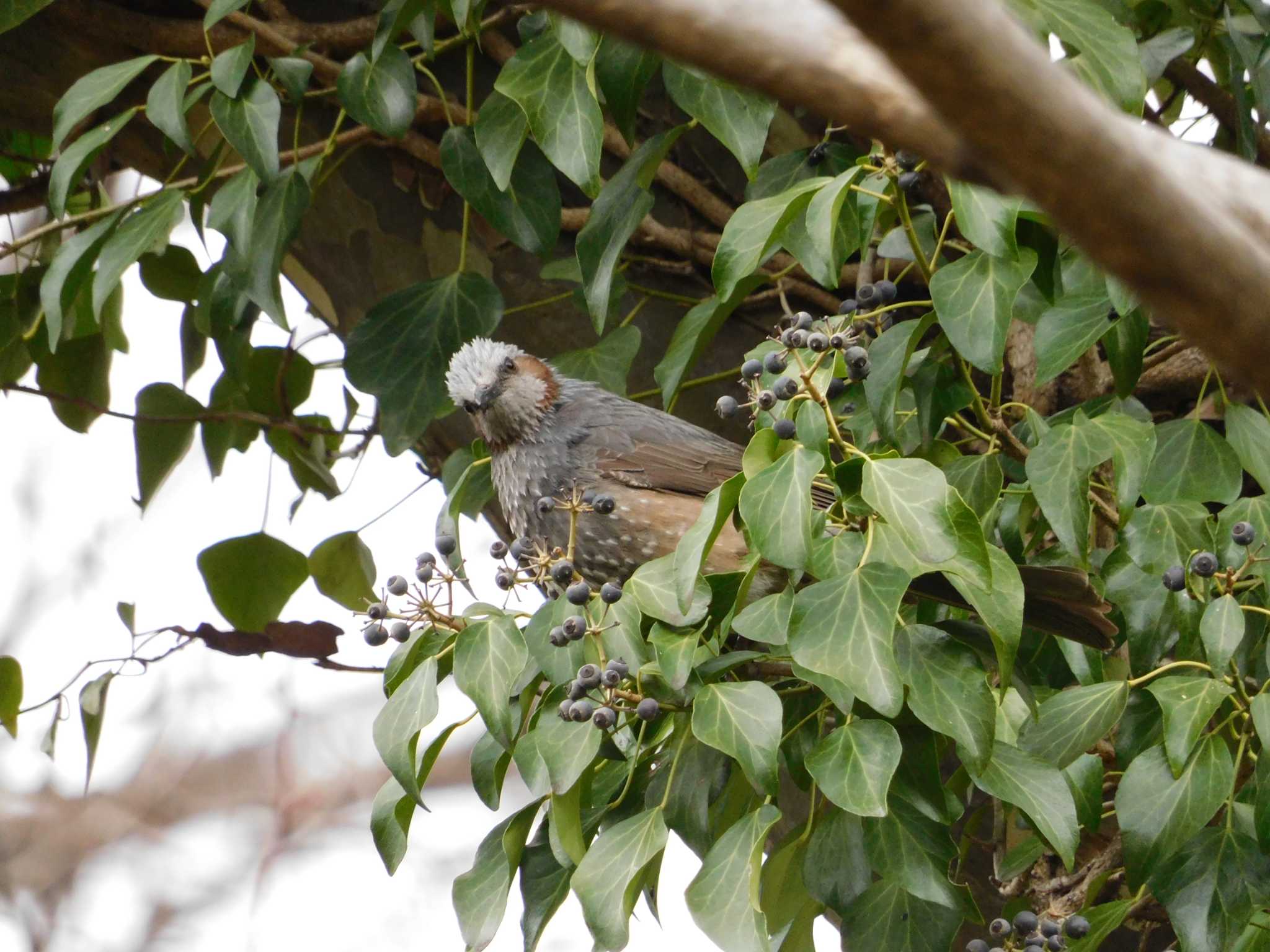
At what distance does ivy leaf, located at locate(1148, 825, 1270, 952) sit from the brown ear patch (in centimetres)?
132

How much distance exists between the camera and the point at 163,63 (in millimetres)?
2314

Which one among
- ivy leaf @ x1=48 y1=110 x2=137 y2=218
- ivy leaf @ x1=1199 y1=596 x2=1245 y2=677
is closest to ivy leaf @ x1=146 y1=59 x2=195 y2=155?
ivy leaf @ x1=48 y1=110 x2=137 y2=218

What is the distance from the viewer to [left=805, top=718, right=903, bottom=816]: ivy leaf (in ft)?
4.03

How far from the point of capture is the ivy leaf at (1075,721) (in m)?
1.43

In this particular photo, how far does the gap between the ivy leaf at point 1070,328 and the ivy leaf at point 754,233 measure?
0.41 m

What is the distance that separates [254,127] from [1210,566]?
1.33 metres

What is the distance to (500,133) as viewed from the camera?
178cm

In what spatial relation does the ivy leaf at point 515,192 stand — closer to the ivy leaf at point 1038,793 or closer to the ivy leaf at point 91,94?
the ivy leaf at point 91,94

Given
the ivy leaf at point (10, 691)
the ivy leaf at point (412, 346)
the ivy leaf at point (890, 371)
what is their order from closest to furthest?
1. the ivy leaf at point (890, 371)
2. the ivy leaf at point (412, 346)
3. the ivy leaf at point (10, 691)

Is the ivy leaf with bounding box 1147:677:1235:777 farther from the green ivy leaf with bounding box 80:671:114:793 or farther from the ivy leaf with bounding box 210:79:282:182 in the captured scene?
the green ivy leaf with bounding box 80:671:114:793

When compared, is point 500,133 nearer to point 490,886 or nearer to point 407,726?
point 407,726

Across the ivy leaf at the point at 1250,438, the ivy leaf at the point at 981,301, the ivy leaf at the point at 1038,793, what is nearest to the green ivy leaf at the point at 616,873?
the ivy leaf at the point at 1038,793

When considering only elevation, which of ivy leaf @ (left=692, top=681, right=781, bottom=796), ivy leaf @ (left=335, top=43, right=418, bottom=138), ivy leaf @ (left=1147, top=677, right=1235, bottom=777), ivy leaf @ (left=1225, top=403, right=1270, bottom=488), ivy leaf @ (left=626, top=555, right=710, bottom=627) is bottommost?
ivy leaf @ (left=692, top=681, right=781, bottom=796)

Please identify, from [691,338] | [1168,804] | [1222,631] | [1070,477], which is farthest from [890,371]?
[1168,804]
